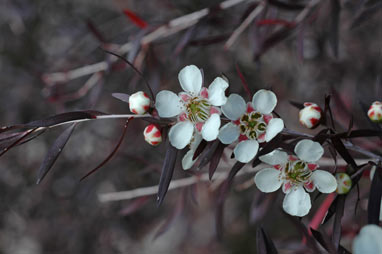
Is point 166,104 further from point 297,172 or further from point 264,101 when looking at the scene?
point 297,172

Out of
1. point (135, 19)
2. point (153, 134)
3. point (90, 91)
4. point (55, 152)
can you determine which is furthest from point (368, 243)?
point (90, 91)

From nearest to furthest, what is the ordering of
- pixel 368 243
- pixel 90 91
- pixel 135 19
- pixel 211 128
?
pixel 368 243 → pixel 211 128 → pixel 135 19 → pixel 90 91

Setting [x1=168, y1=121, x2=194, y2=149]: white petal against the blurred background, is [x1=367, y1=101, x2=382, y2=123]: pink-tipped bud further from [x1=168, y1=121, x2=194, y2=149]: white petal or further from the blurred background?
the blurred background

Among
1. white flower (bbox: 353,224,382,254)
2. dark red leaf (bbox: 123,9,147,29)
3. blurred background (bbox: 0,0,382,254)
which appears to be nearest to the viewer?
white flower (bbox: 353,224,382,254)

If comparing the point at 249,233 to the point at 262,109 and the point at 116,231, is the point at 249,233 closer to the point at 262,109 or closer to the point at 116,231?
the point at 116,231

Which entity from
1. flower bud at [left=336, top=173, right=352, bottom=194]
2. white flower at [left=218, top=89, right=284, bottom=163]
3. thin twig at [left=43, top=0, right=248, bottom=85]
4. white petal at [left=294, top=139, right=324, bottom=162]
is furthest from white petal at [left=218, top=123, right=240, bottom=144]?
A: thin twig at [left=43, top=0, right=248, bottom=85]

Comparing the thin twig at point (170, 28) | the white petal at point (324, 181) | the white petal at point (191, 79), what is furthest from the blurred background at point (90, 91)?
the white petal at point (324, 181)

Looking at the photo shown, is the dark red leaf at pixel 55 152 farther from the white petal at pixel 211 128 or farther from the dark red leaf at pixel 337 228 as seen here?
the dark red leaf at pixel 337 228

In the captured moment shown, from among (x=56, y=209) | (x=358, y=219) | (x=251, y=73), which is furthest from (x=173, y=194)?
(x=358, y=219)
